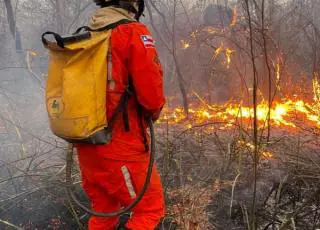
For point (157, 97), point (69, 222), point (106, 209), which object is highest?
point (157, 97)

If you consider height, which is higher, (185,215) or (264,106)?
(264,106)

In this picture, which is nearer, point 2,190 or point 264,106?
point 2,190

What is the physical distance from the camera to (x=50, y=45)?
2.53 m

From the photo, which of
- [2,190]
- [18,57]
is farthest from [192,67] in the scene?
[2,190]

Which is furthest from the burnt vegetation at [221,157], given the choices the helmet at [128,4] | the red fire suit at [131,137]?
the helmet at [128,4]

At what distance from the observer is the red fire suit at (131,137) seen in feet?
8.13

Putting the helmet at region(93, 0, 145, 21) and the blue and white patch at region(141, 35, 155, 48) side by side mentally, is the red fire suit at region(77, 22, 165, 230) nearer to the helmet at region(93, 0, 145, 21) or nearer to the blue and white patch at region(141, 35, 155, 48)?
the blue and white patch at region(141, 35, 155, 48)

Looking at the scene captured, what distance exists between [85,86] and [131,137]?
0.46 m

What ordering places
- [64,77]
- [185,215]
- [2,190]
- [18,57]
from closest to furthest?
[64,77] → [185,215] → [2,190] → [18,57]

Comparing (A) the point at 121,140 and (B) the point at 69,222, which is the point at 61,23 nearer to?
(B) the point at 69,222

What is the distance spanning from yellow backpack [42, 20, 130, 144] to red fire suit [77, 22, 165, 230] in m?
0.08

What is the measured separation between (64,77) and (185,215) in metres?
1.74

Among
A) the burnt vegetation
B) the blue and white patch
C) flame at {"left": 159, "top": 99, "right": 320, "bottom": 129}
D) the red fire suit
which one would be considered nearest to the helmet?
the red fire suit

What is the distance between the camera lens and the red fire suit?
8.13ft
